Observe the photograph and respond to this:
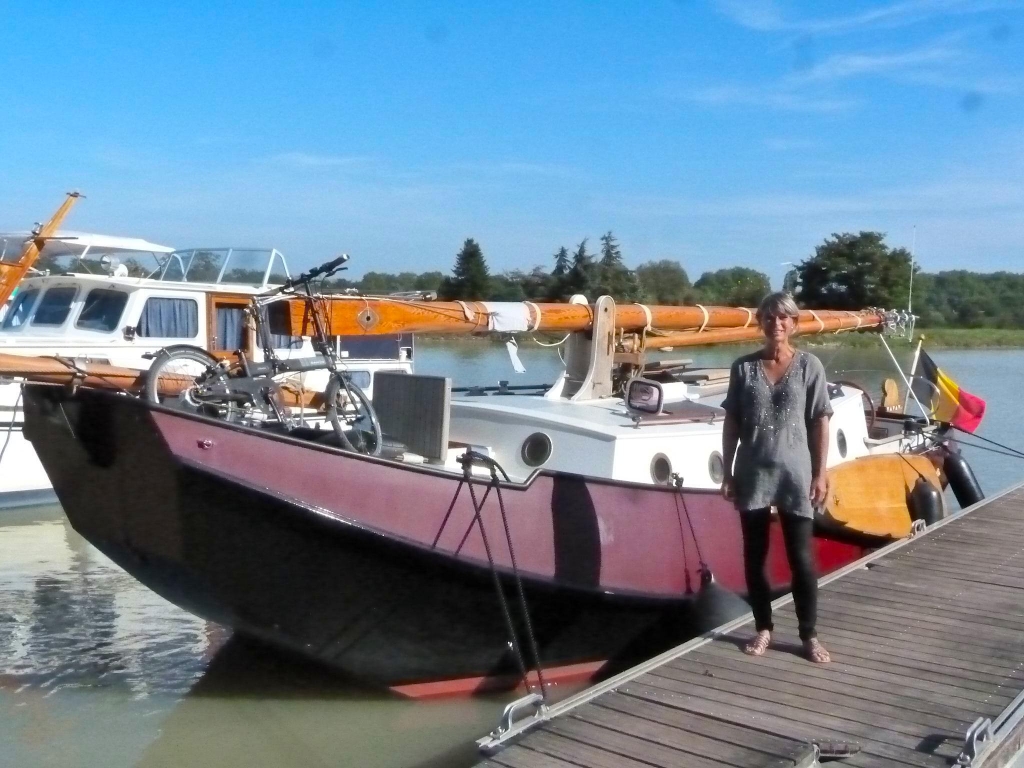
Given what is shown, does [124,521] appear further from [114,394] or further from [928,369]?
[928,369]

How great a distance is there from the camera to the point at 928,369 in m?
13.9

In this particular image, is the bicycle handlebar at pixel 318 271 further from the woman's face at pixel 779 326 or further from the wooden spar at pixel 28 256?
the wooden spar at pixel 28 256

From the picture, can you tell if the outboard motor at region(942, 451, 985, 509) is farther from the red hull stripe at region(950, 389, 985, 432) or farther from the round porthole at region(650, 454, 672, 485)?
the round porthole at region(650, 454, 672, 485)

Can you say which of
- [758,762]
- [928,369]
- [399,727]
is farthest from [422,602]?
[928,369]

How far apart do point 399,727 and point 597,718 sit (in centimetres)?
223

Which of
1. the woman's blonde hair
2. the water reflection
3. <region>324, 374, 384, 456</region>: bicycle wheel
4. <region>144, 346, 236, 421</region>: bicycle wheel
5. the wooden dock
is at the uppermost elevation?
the woman's blonde hair

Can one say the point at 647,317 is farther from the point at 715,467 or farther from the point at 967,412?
the point at 967,412

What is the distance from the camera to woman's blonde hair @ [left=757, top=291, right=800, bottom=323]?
18.0ft

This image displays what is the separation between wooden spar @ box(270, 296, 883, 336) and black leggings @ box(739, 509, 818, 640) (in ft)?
9.00

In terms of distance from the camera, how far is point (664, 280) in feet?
205

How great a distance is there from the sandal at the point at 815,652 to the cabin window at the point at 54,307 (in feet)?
38.8

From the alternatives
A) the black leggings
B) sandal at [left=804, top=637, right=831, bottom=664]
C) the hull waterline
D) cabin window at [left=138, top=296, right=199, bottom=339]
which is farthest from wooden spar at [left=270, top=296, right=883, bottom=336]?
cabin window at [left=138, top=296, right=199, bottom=339]

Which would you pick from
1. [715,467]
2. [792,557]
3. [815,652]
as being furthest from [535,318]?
[815,652]

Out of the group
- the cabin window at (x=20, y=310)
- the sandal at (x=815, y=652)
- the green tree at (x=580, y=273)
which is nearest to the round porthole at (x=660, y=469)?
the sandal at (x=815, y=652)
